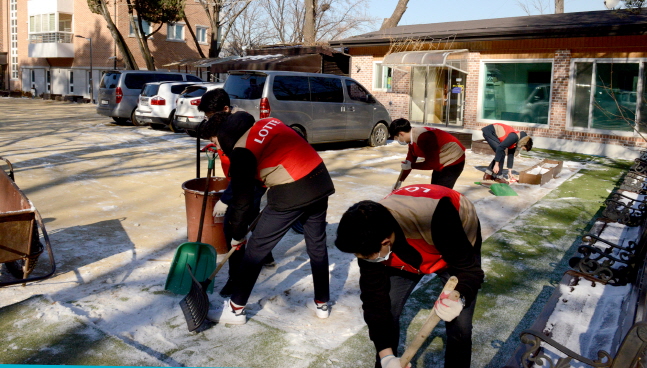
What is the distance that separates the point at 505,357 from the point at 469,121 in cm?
1468

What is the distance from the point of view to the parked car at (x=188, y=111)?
14.6 metres

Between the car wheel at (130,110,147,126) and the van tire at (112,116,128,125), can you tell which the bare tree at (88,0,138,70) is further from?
the car wheel at (130,110,147,126)

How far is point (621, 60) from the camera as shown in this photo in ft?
47.9

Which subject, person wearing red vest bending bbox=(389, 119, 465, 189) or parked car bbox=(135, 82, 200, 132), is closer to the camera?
person wearing red vest bending bbox=(389, 119, 465, 189)

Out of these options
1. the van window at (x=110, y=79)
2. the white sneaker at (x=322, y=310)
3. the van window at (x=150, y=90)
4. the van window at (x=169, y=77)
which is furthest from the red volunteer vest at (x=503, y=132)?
the van window at (x=110, y=79)

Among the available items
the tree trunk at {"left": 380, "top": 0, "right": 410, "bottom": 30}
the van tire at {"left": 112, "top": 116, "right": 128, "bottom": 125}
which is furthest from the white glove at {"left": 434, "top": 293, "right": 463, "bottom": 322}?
the tree trunk at {"left": 380, "top": 0, "right": 410, "bottom": 30}

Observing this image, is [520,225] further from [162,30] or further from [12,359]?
[162,30]

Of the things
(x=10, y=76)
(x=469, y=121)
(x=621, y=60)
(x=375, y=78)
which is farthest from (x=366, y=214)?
(x=10, y=76)

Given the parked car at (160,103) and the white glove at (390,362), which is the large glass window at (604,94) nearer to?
the parked car at (160,103)

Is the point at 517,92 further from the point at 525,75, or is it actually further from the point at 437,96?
the point at 437,96

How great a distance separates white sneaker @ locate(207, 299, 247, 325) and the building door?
15.4 m

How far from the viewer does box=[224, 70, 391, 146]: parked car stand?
12.1 m

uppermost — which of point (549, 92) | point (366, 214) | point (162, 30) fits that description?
point (162, 30)

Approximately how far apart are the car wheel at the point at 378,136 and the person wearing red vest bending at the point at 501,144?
433 cm
